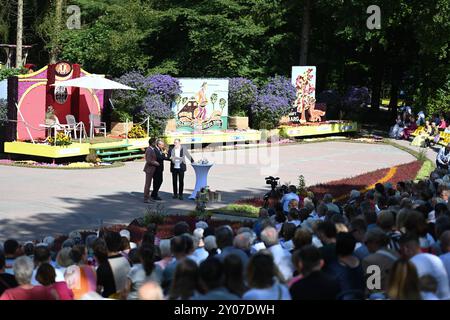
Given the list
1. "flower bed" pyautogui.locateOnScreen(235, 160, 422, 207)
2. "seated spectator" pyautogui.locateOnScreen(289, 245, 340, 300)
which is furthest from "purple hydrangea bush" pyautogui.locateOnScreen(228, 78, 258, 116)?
"seated spectator" pyautogui.locateOnScreen(289, 245, 340, 300)

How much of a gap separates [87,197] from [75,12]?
78.7 feet

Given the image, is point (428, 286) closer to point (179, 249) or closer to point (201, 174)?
point (179, 249)

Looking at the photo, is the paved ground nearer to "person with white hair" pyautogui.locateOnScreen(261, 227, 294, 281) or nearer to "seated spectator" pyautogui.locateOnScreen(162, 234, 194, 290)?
"person with white hair" pyautogui.locateOnScreen(261, 227, 294, 281)

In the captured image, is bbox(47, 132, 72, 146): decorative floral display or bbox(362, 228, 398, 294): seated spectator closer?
bbox(362, 228, 398, 294): seated spectator

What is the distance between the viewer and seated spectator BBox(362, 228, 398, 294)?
8.47 metres

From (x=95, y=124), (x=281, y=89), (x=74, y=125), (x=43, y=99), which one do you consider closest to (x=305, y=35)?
(x=281, y=89)

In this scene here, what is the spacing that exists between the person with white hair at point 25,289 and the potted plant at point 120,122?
898 inches

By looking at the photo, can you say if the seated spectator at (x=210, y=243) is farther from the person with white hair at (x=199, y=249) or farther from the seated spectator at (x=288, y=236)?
the seated spectator at (x=288, y=236)

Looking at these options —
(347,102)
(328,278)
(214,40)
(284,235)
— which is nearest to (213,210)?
(284,235)

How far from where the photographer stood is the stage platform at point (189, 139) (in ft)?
86.2

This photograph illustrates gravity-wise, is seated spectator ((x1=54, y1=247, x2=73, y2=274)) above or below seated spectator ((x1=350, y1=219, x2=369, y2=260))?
below

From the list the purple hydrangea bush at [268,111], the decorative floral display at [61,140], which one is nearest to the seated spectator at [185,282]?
the decorative floral display at [61,140]

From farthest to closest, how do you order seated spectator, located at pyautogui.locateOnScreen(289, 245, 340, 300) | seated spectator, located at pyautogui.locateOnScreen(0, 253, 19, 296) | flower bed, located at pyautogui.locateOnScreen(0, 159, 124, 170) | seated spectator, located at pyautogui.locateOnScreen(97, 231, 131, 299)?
flower bed, located at pyautogui.locateOnScreen(0, 159, 124, 170) < seated spectator, located at pyautogui.locateOnScreen(97, 231, 131, 299) < seated spectator, located at pyautogui.locateOnScreen(0, 253, 19, 296) < seated spectator, located at pyautogui.locateOnScreen(289, 245, 340, 300)

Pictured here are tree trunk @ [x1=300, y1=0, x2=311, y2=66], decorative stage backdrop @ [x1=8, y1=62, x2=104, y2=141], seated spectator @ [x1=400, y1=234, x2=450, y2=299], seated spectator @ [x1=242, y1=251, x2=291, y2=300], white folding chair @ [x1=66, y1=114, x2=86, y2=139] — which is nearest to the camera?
seated spectator @ [x1=242, y1=251, x2=291, y2=300]
